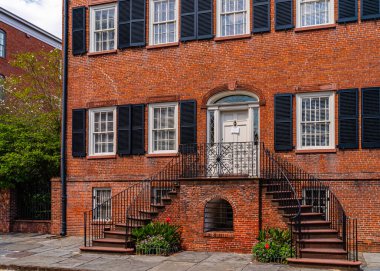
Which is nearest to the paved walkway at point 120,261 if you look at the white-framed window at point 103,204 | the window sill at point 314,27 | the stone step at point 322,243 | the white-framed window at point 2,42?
the stone step at point 322,243

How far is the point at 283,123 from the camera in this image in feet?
52.6

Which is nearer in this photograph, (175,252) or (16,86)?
(175,252)

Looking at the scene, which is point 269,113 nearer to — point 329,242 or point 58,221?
point 329,242

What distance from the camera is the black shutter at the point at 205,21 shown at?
17125 millimetres

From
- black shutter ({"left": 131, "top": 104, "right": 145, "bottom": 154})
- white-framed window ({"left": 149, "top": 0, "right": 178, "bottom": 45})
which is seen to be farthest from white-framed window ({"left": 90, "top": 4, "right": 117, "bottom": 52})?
black shutter ({"left": 131, "top": 104, "right": 145, "bottom": 154})

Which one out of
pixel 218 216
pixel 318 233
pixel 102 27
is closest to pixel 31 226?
pixel 218 216

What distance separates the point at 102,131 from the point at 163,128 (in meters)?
2.36

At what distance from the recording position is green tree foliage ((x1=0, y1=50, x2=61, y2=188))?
62.5ft

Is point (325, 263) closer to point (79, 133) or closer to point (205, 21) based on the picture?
point (205, 21)

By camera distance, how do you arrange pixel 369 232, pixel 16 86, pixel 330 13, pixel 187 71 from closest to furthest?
pixel 369 232
pixel 330 13
pixel 187 71
pixel 16 86

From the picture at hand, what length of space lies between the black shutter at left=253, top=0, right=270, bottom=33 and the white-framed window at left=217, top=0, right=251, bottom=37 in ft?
0.94

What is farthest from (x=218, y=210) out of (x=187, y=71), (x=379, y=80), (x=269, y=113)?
(x=379, y=80)

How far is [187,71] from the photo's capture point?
1738 centimetres

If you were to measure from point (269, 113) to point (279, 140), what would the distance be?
0.91 meters
